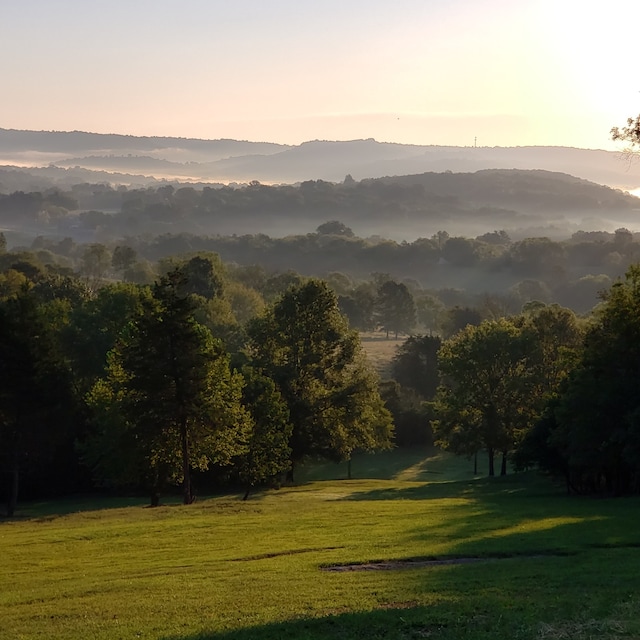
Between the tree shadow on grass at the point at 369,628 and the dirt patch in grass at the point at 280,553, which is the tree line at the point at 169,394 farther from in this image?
the tree shadow on grass at the point at 369,628

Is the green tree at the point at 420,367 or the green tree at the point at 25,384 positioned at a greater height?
the green tree at the point at 25,384

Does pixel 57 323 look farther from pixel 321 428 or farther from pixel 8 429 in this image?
pixel 321 428

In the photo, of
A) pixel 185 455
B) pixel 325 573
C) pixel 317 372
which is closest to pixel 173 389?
pixel 185 455

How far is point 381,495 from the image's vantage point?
4900 centimetres

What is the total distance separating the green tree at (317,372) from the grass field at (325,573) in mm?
21660

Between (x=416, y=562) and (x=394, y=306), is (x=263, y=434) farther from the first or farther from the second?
(x=394, y=306)

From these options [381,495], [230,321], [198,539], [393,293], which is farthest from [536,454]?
[393,293]

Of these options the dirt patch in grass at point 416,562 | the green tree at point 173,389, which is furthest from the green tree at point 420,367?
the dirt patch in grass at point 416,562

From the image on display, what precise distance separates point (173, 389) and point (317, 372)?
22559 mm

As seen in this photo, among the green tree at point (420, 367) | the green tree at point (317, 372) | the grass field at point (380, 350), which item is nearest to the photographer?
the green tree at point (317, 372)

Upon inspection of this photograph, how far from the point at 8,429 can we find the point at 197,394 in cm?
1411

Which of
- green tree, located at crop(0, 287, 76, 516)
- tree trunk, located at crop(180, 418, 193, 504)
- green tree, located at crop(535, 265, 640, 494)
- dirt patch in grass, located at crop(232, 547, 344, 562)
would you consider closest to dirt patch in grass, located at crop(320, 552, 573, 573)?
dirt patch in grass, located at crop(232, 547, 344, 562)

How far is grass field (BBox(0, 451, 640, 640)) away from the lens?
16.1m

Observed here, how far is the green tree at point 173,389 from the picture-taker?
4309cm
